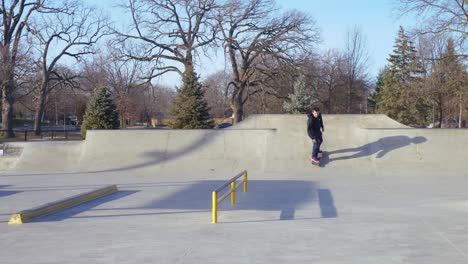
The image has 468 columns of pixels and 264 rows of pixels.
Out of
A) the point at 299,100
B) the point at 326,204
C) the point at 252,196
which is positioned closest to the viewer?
the point at 326,204

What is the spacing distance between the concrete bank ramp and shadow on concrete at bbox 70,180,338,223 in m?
4.21

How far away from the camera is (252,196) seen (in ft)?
39.7

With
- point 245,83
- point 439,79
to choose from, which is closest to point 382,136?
point 245,83

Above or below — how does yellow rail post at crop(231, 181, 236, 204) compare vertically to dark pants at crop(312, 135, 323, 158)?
below

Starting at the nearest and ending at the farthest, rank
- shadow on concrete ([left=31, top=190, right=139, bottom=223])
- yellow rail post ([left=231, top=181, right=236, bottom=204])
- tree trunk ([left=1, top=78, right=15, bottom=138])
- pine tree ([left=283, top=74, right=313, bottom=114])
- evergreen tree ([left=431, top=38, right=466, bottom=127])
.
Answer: shadow on concrete ([left=31, top=190, right=139, bottom=223]), yellow rail post ([left=231, top=181, right=236, bottom=204]), tree trunk ([left=1, top=78, right=15, bottom=138]), pine tree ([left=283, top=74, right=313, bottom=114]), evergreen tree ([left=431, top=38, right=466, bottom=127])

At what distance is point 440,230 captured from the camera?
8.06m

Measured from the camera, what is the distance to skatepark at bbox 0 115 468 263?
271 inches

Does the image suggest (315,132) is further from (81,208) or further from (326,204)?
(81,208)

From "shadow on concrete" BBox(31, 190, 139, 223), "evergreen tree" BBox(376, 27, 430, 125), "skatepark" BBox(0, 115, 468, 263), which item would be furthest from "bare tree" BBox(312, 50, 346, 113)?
"shadow on concrete" BBox(31, 190, 139, 223)

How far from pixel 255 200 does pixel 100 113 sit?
24191 millimetres

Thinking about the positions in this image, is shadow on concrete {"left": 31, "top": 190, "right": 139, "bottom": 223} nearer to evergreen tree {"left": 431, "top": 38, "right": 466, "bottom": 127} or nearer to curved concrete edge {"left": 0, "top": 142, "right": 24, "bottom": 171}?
curved concrete edge {"left": 0, "top": 142, "right": 24, "bottom": 171}

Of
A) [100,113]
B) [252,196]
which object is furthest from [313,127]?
[100,113]

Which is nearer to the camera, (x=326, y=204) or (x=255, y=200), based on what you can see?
(x=326, y=204)

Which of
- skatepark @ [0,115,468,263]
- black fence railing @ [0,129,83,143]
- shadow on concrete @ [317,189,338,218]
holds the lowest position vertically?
shadow on concrete @ [317,189,338,218]
